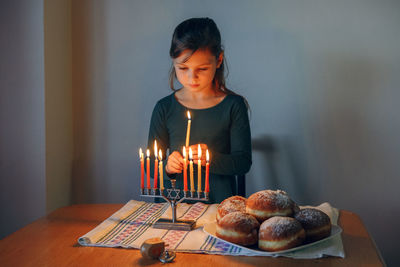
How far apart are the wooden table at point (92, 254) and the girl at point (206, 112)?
1.66ft

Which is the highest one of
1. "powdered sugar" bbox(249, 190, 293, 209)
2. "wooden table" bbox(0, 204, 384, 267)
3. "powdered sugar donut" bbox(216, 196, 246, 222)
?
"powdered sugar" bbox(249, 190, 293, 209)

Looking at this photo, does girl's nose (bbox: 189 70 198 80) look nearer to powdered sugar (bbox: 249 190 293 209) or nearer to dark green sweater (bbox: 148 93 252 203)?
dark green sweater (bbox: 148 93 252 203)

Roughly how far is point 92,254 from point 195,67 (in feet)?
2.91

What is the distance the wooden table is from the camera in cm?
99

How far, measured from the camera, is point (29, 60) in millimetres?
2025

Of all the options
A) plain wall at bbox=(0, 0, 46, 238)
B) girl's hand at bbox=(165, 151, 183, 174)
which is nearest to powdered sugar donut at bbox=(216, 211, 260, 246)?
girl's hand at bbox=(165, 151, 183, 174)

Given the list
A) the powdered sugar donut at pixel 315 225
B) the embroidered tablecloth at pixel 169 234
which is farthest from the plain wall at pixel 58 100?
the powdered sugar donut at pixel 315 225

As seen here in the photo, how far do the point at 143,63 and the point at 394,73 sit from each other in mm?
1315

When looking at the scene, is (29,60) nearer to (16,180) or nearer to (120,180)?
(16,180)

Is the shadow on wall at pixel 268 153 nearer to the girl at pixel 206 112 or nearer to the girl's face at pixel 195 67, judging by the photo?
the girl at pixel 206 112

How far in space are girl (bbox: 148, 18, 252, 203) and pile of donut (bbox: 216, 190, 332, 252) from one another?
21.5 inches

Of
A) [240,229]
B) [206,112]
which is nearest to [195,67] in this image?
[206,112]

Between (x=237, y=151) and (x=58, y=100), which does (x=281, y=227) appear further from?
(x=58, y=100)

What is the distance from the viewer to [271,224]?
3.32 feet
